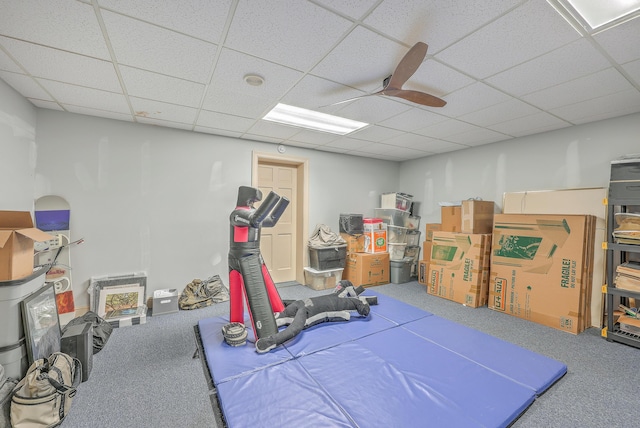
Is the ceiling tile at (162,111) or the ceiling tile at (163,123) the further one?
the ceiling tile at (163,123)

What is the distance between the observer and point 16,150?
8.28 ft

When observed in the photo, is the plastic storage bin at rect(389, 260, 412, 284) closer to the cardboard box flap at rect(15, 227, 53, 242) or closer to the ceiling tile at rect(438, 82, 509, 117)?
the ceiling tile at rect(438, 82, 509, 117)

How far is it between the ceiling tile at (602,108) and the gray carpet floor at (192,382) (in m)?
2.38

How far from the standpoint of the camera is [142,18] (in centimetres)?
154

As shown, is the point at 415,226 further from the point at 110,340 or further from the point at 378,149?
the point at 110,340

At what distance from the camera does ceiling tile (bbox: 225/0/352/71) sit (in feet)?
4.81

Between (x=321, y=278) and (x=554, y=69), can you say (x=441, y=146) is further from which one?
(x=321, y=278)

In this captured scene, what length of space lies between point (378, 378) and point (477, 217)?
299cm

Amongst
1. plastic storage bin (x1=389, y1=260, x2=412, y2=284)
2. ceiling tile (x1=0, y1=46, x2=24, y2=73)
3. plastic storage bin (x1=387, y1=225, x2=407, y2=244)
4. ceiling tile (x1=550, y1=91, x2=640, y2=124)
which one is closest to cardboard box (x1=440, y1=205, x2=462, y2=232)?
plastic storage bin (x1=387, y1=225, x2=407, y2=244)

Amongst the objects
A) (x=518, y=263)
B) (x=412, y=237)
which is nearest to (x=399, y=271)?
(x=412, y=237)

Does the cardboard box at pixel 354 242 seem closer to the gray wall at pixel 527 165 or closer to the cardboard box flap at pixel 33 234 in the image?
the gray wall at pixel 527 165

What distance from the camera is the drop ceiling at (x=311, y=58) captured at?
1490 mm

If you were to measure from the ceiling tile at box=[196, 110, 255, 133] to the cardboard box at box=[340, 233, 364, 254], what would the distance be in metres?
2.46

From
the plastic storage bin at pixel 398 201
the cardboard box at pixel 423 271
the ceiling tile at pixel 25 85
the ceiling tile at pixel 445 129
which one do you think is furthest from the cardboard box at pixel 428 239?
the ceiling tile at pixel 25 85
